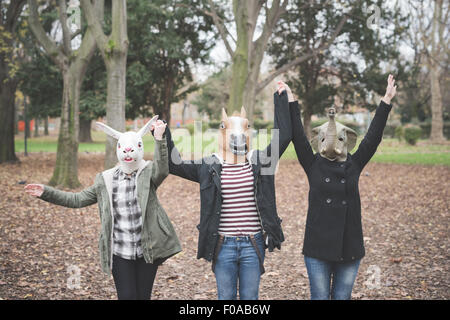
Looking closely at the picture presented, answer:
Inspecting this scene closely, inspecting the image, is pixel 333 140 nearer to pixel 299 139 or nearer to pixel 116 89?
pixel 299 139

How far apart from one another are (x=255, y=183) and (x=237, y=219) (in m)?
0.33

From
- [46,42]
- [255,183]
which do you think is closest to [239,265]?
[255,183]

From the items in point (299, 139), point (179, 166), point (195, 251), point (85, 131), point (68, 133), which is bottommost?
point (195, 251)

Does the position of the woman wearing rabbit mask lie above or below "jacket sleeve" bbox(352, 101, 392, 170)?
below

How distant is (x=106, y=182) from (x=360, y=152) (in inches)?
89.0

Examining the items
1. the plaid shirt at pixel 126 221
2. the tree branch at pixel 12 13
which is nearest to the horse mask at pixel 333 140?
the plaid shirt at pixel 126 221

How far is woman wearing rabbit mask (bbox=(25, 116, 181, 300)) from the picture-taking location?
11.6 feet

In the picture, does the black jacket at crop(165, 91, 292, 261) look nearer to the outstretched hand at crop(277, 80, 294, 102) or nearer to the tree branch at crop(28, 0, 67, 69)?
the outstretched hand at crop(277, 80, 294, 102)

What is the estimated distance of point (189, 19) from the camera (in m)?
22.0

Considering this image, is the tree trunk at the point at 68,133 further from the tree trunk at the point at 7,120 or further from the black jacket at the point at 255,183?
the black jacket at the point at 255,183

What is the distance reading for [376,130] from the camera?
147 inches

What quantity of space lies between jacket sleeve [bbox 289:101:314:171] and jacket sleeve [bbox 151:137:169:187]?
1.14m

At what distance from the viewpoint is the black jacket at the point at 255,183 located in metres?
3.43

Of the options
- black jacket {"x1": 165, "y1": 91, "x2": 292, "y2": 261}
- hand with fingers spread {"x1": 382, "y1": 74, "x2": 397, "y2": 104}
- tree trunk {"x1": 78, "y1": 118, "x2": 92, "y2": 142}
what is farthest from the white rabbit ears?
tree trunk {"x1": 78, "y1": 118, "x2": 92, "y2": 142}
